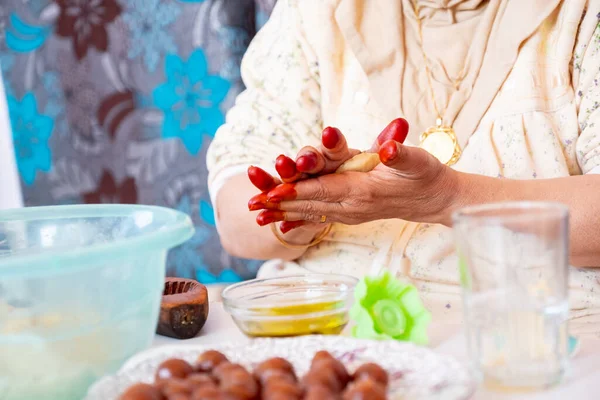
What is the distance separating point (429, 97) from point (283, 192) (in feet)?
1.51

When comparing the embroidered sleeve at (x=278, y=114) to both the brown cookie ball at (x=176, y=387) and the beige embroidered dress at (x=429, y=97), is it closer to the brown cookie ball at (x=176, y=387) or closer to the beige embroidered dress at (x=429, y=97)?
the beige embroidered dress at (x=429, y=97)

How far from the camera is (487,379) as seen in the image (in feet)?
1.77

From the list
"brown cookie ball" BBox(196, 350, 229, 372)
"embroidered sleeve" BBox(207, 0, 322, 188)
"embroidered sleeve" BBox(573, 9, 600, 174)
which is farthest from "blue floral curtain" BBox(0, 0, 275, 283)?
"brown cookie ball" BBox(196, 350, 229, 372)

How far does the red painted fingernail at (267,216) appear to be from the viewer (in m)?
0.95

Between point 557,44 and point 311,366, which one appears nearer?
point 311,366

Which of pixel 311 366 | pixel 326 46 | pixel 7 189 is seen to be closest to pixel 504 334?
pixel 311 366

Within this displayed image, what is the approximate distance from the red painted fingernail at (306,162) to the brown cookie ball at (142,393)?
0.43 metres

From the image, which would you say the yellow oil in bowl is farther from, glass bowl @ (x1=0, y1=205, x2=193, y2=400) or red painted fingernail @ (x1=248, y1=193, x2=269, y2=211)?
red painted fingernail @ (x1=248, y1=193, x2=269, y2=211)

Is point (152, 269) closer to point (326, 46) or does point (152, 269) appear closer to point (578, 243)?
point (578, 243)

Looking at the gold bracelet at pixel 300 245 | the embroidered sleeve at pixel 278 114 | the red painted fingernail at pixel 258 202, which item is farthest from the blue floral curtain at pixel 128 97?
the red painted fingernail at pixel 258 202

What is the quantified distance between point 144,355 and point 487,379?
313 mm

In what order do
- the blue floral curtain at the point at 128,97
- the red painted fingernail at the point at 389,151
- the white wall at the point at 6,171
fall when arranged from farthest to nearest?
the white wall at the point at 6,171
the blue floral curtain at the point at 128,97
the red painted fingernail at the point at 389,151

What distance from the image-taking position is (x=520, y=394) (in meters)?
0.55

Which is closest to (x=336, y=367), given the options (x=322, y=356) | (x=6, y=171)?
(x=322, y=356)
